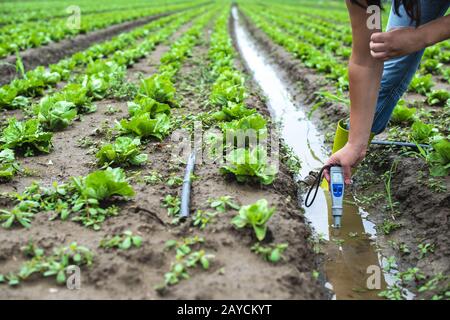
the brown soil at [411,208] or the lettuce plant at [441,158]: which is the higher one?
the lettuce plant at [441,158]

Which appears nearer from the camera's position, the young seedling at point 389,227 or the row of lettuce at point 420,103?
the young seedling at point 389,227

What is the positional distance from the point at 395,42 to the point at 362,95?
44 cm

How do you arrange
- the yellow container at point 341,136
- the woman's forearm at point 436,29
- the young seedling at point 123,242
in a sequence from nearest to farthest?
the young seedling at point 123,242
the woman's forearm at point 436,29
the yellow container at point 341,136

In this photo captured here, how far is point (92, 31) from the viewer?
44.7ft

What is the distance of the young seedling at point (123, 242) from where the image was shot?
251 centimetres

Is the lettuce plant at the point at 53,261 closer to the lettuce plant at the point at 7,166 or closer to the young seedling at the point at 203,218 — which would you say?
the young seedling at the point at 203,218

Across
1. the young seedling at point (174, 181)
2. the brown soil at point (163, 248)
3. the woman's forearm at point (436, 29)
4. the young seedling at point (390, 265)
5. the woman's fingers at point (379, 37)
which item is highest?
the woman's forearm at point (436, 29)

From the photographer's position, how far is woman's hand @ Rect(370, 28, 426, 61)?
2.55 meters

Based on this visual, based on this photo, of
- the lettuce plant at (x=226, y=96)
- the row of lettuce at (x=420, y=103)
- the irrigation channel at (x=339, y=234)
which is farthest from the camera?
the lettuce plant at (x=226, y=96)

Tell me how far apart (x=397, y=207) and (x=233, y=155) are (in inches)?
55.8

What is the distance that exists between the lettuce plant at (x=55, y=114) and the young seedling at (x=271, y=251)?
2.73m

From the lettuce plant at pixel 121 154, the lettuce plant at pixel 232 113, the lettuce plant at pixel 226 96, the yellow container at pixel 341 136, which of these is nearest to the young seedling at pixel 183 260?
the lettuce plant at pixel 121 154

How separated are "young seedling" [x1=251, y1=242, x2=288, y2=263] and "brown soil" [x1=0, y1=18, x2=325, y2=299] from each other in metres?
0.03
